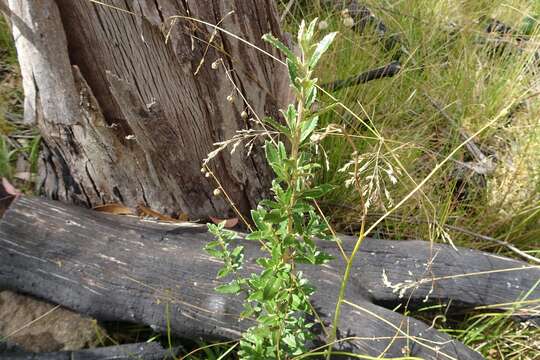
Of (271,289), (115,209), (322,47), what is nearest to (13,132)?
(115,209)

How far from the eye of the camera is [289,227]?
1086 mm

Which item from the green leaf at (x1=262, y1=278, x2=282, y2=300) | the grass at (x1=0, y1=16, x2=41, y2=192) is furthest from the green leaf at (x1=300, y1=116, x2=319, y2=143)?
the grass at (x1=0, y1=16, x2=41, y2=192)

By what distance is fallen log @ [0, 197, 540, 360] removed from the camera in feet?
5.09

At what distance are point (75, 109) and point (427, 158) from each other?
1.57 m

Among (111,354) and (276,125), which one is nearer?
(276,125)

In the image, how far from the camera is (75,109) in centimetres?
154

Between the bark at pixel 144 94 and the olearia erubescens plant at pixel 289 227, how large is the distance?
0.44m

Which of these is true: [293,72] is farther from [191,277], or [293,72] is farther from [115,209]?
[115,209]

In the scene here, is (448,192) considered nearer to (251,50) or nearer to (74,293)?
(251,50)

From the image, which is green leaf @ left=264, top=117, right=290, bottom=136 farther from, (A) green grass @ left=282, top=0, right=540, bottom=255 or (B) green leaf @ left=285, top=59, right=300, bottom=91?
(A) green grass @ left=282, top=0, right=540, bottom=255

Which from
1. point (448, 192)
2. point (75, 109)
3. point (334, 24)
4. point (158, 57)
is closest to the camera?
point (158, 57)

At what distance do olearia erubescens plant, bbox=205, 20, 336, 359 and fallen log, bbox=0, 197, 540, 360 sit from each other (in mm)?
292

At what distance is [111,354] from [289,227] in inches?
31.9

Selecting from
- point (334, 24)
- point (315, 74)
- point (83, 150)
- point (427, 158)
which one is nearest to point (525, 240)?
point (427, 158)
